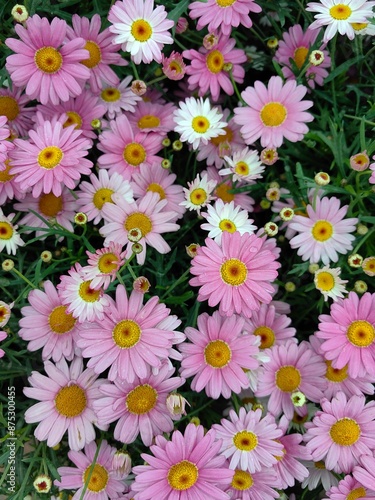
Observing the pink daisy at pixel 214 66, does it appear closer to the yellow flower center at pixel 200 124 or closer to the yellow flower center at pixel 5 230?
the yellow flower center at pixel 200 124

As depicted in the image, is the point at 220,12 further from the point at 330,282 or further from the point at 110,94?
the point at 330,282

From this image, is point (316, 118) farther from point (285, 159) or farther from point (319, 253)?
point (319, 253)

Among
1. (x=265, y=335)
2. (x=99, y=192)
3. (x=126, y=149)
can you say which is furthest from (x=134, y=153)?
(x=265, y=335)

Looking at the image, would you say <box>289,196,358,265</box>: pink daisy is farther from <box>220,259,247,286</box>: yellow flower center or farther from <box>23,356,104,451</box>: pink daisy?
<box>23,356,104,451</box>: pink daisy

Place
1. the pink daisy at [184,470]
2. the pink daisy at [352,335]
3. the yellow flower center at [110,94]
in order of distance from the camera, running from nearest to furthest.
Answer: the pink daisy at [184,470], the pink daisy at [352,335], the yellow flower center at [110,94]

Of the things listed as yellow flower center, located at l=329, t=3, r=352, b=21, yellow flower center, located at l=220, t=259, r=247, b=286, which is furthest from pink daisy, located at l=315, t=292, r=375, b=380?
yellow flower center, located at l=329, t=3, r=352, b=21

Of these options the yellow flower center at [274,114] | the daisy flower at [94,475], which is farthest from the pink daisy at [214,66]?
the daisy flower at [94,475]
